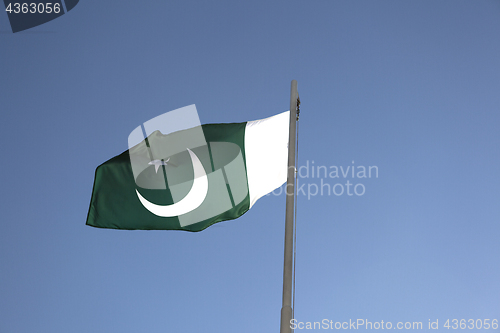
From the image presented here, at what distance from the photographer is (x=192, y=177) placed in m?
12.5

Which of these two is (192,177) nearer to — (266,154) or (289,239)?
(266,154)

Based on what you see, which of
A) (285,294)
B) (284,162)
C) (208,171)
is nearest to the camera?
(285,294)

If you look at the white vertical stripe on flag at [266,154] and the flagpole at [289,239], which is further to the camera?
the white vertical stripe on flag at [266,154]

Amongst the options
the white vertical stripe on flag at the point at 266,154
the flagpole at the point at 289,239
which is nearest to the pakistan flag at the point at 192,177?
the white vertical stripe on flag at the point at 266,154

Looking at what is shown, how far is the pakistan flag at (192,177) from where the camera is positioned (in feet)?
38.3

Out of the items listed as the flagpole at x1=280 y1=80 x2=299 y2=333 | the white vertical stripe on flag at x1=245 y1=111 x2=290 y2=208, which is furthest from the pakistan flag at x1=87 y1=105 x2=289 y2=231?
the flagpole at x1=280 y1=80 x2=299 y2=333

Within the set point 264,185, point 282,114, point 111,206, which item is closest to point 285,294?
point 264,185

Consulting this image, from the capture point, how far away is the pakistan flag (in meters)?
11.7

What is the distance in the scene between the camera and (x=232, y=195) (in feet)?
39.0

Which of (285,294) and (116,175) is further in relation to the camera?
(116,175)

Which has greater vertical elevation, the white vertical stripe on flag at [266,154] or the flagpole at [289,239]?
the white vertical stripe on flag at [266,154]

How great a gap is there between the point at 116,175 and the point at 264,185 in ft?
12.3

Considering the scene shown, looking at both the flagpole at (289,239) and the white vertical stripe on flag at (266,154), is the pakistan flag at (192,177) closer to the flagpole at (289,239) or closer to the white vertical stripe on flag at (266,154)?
the white vertical stripe on flag at (266,154)

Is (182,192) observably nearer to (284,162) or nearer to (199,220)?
(199,220)
